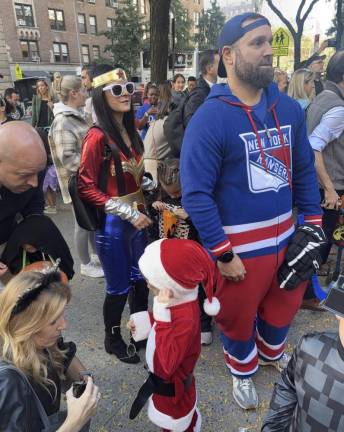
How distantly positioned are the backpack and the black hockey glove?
63.5 inches

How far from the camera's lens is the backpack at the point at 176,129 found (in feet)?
11.1

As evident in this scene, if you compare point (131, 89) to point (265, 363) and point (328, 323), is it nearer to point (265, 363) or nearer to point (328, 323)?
point (265, 363)

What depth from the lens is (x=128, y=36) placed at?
115 ft

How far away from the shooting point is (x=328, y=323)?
3.17 meters

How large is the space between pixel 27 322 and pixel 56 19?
135 feet

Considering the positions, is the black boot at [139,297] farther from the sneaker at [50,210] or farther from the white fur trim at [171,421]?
the sneaker at [50,210]

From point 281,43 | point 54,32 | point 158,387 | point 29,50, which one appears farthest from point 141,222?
point 54,32

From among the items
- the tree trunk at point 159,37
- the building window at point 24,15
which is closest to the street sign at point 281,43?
the tree trunk at point 159,37

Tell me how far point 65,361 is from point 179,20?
1804 inches

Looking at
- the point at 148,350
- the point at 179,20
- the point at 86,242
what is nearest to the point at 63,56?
the point at 179,20

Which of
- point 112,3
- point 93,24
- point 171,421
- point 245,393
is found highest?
point 112,3

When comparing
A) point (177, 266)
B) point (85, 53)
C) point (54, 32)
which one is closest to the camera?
point (177, 266)

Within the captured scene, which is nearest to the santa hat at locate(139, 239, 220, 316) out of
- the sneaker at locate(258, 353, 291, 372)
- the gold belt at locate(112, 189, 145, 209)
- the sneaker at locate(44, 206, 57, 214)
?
the gold belt at locate(112, 189, 145, 209)

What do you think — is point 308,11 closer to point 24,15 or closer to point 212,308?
point 212,308
